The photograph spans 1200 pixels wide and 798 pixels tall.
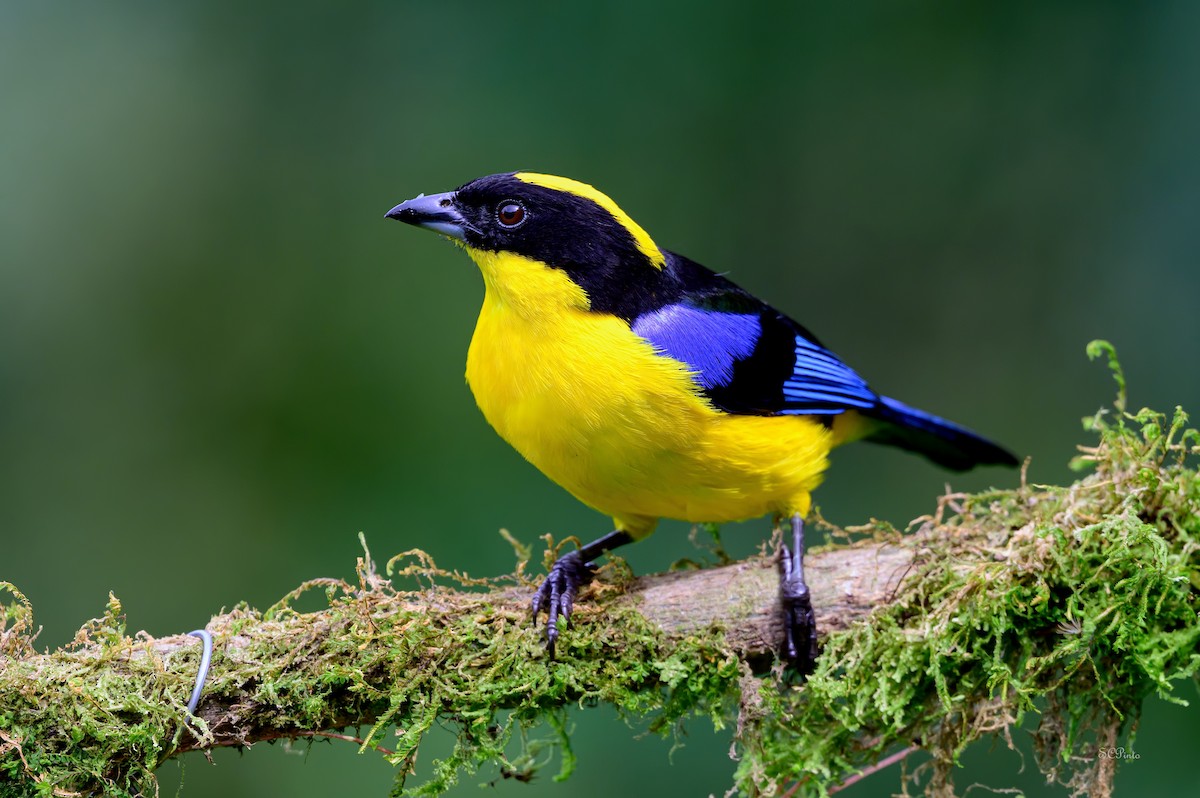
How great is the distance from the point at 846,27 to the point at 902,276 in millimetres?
1396

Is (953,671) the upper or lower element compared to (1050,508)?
lower

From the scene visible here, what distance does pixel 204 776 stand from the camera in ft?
16.6

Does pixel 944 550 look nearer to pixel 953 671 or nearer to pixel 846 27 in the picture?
pixel 953 671

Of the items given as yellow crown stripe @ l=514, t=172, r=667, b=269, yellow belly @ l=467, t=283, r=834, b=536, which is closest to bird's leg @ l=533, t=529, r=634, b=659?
yellow belly @ l=467, t=283, r=834, b=536

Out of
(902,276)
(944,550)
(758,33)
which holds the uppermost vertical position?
(758,33)

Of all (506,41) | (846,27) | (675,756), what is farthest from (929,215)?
(675,756)

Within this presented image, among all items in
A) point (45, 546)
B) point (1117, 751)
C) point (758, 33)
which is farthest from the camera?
point (758, 33)

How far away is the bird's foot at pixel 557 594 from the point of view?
3.09 meters

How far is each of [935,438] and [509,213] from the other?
6.37 feet

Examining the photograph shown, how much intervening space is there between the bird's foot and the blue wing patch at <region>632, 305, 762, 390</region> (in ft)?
2.23

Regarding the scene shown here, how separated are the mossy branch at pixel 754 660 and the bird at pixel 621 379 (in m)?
0.15

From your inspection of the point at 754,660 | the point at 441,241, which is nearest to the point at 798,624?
the point at 754,660

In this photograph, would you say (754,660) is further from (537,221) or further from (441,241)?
(441,241)

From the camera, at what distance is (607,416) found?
3264 millimetres
